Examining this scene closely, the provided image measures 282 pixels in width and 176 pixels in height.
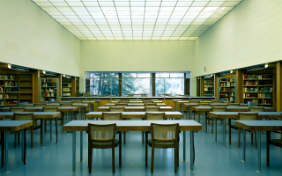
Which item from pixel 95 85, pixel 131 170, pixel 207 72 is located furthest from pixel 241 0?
pixel 95 85

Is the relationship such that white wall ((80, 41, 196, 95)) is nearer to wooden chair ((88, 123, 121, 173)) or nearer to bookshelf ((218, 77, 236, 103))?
bookshelf ((218, 77, 236, 103))

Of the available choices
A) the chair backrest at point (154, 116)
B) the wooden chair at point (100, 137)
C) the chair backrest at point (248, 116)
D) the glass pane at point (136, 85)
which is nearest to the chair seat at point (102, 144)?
the wooden chair at point (100, 137)

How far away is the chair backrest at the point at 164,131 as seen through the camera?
2.89 metres

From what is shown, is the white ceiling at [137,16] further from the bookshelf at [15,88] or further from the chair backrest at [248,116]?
the chair backrest at [248,116]

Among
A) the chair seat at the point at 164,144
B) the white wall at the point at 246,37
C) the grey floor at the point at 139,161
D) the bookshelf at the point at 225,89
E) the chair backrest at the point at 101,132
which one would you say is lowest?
the grey floor at the point at 139,161

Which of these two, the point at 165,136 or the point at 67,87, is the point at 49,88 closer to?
the point at 67,87

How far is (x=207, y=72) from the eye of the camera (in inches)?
515

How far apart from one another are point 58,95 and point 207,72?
9496 millimetres

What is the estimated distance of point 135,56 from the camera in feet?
51.3

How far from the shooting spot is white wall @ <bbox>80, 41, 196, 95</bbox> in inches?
615

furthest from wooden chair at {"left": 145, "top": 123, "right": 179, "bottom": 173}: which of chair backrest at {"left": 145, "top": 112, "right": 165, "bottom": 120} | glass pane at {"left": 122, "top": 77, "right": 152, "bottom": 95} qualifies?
glass pane at {"left": 122, "top": 77, "right": 152, "bottom": 95}

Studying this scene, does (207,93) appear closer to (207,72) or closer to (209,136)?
(207,72)

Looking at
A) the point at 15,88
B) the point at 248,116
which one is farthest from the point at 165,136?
the point at 15,88

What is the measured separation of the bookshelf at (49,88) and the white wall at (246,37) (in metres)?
9.46
